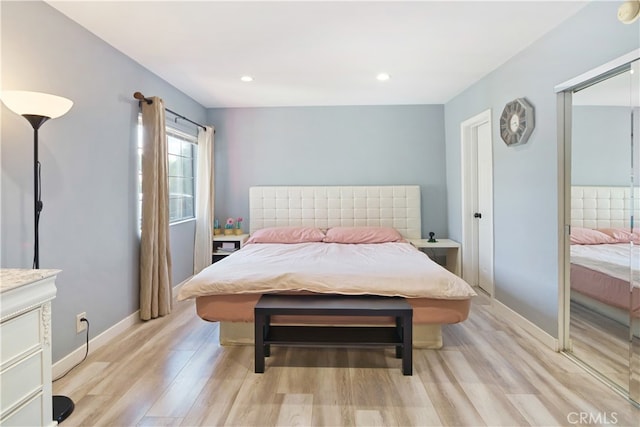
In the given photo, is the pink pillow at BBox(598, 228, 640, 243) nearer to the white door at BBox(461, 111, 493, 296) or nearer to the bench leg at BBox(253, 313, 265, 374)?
the white door at BBox(461, 111, 493, 296)

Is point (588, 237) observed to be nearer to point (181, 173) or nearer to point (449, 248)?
point (449, 248)

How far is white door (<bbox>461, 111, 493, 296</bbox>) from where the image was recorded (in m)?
4.14

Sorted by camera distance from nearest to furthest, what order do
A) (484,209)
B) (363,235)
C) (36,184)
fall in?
1. (36,184)
2. (484,209)
3. (363,235)

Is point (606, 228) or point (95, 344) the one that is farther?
point (95, 344)

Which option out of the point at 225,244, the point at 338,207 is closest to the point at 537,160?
the point at 338,207

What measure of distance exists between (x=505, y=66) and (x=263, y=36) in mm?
2248

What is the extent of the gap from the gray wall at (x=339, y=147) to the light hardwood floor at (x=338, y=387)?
2611mm

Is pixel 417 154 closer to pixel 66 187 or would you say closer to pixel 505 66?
pixel 505 66

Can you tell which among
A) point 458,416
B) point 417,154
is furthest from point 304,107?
point 458,416

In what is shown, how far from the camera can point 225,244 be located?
476 centimetres

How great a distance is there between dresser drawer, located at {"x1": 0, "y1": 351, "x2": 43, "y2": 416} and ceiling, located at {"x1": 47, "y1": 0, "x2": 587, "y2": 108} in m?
2.11

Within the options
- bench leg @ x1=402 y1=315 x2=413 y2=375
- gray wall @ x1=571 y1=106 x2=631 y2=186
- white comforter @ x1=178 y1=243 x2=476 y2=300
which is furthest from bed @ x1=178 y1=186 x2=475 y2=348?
gray wall @ x1=571 y1=106 x2=631 y2=186

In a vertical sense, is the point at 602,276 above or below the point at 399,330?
above

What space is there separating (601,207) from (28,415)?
137 inches
